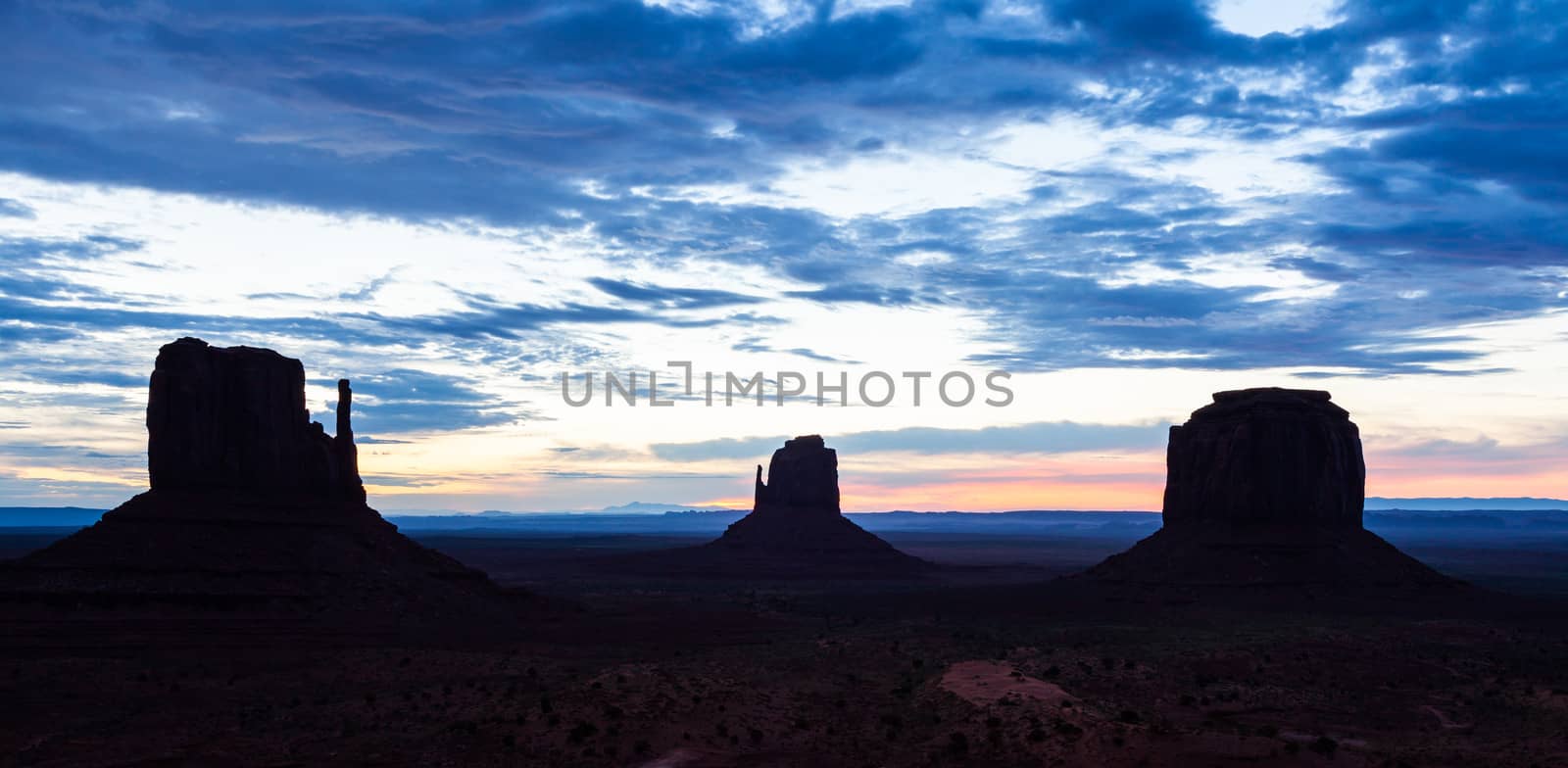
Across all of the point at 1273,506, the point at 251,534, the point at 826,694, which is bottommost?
the point at 826,694

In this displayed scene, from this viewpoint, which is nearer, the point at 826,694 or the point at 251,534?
the point at 826,694

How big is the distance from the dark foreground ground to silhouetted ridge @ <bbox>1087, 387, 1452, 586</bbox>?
10.3 meters

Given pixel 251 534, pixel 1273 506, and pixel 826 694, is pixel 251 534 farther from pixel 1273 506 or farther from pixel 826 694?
pixel 1273 506

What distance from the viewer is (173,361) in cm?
6569

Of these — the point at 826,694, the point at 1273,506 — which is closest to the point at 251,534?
the point at 826,694

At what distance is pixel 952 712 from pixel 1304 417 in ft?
199

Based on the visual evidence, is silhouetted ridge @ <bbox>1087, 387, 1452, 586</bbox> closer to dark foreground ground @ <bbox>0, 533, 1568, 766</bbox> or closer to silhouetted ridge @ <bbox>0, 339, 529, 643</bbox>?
dark foreground ground @ <bbox>0, 533, 1568, 766</bbox>

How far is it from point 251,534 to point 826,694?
3584 centimetres

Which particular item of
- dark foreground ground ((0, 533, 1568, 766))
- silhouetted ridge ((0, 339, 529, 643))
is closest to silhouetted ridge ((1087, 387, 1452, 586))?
dark foreground ground ((0, 533, 1568, 766))

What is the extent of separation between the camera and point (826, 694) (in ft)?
145

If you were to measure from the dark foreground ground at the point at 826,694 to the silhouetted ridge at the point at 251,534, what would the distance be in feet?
10.6

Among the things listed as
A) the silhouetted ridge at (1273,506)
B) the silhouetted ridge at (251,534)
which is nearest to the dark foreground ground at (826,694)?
the silhouetted ridge at (251,534)

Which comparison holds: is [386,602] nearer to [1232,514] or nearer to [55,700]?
[55,700]

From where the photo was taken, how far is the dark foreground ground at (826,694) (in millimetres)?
34188
